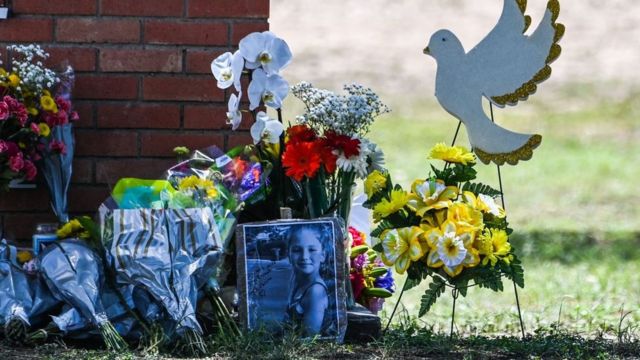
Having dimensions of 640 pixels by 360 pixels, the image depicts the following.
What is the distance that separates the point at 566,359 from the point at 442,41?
1290mm

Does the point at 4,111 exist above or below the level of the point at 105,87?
below

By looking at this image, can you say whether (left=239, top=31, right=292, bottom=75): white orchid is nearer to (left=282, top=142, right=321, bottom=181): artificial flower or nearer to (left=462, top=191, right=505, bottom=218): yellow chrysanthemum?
(left=282, top=142, right=321, bottom=181): artificial flower

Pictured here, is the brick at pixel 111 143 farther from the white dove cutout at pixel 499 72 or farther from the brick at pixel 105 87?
the white dove cutout at pixel 499 72

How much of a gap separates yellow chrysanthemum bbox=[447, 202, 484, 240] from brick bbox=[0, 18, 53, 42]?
1830 millimetres

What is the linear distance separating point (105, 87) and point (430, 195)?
57.9 inches

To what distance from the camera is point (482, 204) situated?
4340mm

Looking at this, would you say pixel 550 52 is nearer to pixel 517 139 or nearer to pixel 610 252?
pixel 517 139

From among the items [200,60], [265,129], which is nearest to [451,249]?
[265,129]

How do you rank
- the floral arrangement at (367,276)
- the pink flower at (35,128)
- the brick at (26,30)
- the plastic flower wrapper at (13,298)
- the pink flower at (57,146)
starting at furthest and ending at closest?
the brick at (26,30), the floral arrangement at (367,276), the pink flower at (57,146), the pink flower at (35,128), the plastic flower wrapper at (13,298)

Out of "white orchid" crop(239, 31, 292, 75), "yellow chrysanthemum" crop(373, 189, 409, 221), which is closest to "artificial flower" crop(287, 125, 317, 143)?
"white orchid" crop(239, 31, 292, 75)

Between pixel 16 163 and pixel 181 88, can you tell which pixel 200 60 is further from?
pixel 16 163

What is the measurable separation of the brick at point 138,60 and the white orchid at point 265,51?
618 mm

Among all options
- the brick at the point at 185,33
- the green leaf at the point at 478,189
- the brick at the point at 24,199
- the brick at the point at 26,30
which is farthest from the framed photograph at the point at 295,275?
the brick at the point at 26,30

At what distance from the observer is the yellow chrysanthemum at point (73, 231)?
4438 mm
